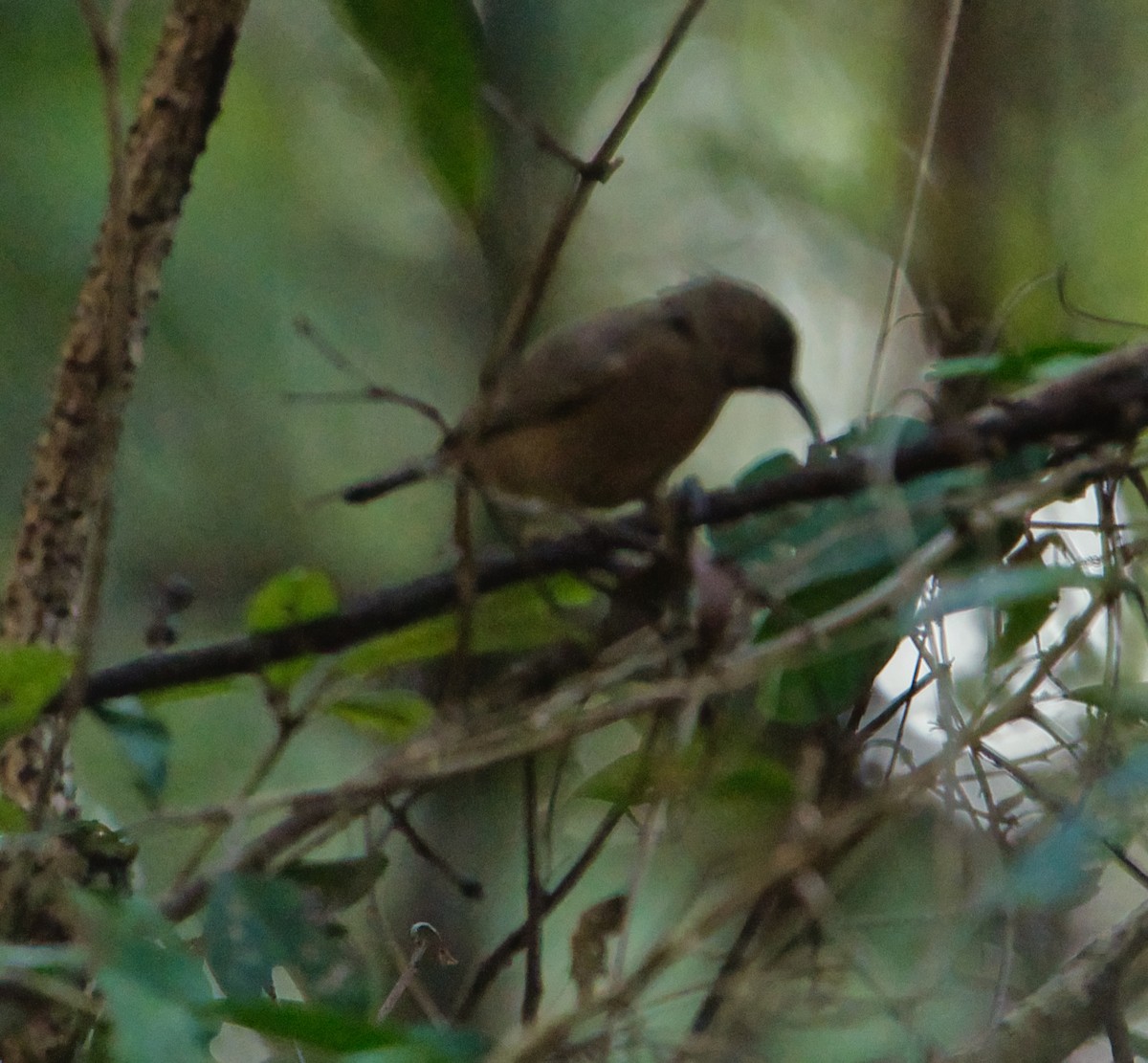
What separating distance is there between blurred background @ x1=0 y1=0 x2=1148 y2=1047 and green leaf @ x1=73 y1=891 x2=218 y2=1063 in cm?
195

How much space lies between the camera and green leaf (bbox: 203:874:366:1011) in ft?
3.91

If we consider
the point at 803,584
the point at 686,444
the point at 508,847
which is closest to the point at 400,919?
the point at 508,847

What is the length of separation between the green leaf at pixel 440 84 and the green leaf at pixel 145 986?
0.55 metres

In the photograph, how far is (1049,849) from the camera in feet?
3.32

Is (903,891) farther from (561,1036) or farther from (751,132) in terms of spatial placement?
(751,132)

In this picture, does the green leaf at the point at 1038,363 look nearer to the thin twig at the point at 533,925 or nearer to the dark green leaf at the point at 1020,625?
the dark green leaf at the point at 1020,625

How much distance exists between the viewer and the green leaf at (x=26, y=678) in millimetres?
1206

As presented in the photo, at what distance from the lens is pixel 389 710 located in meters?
1.62

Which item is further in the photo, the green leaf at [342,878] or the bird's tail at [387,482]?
the bird's tail at [387,482]

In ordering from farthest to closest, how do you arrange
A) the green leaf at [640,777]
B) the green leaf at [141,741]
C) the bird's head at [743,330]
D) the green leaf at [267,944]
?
1. the bird's head at [743,330]
2. the green leaf at [141,741]
3. the green leaf at [640,777]
4. the green leaf at [267,944]

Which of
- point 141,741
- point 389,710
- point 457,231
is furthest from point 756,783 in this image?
point 457,231

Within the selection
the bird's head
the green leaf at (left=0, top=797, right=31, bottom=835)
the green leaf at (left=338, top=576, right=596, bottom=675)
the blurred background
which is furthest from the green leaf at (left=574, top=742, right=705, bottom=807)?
the blurred background

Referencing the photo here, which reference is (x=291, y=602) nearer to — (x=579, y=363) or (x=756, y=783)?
(x=756, y=783)

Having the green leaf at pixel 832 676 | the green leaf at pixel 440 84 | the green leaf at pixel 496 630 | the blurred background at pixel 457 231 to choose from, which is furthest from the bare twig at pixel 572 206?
the blurred background at pixel 457 231
